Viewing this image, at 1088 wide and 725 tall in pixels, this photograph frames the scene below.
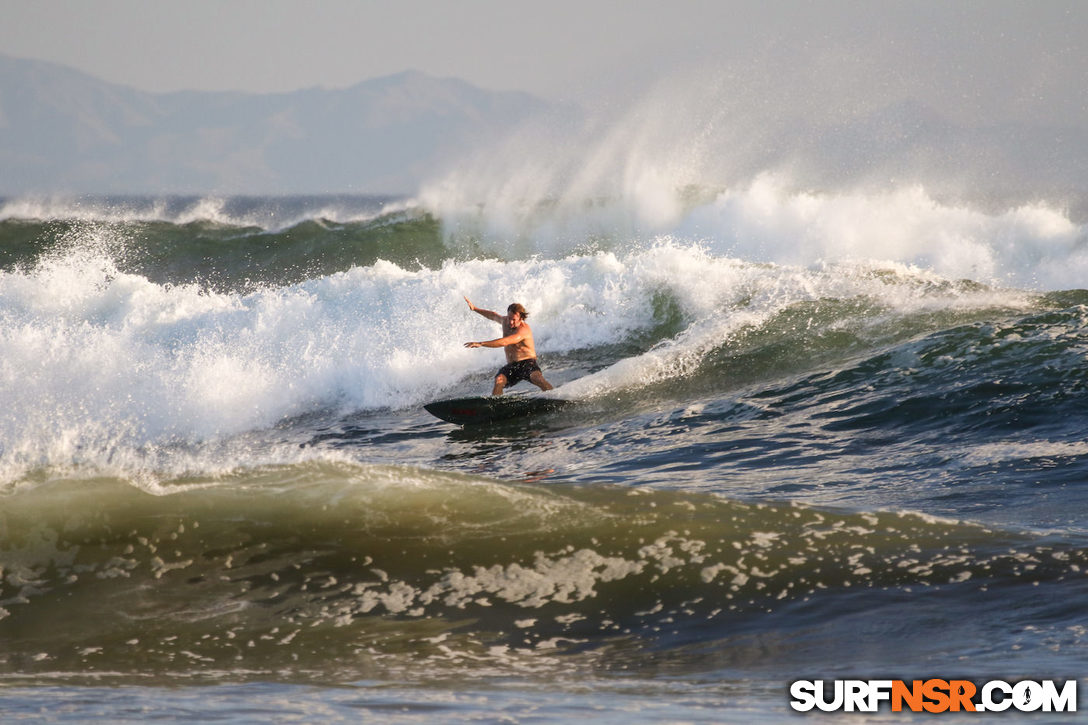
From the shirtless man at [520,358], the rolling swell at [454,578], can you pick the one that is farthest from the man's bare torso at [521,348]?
the rolling swell at [454,578]

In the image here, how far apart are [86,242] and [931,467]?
21.3m

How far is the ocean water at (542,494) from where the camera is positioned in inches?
155

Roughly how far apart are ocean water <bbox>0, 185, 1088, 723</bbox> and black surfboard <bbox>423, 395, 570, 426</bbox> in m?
0.20

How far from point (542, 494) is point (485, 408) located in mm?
5025

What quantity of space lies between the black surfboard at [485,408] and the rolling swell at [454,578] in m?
4.92

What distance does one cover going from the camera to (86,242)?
23797 millimetres

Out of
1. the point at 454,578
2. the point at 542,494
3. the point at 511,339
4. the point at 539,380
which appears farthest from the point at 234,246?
the point at 454,578

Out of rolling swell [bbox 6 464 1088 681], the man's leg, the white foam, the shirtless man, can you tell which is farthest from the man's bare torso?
rolling swell [bbox 6 464 1088 681]

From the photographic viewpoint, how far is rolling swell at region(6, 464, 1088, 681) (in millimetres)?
4164

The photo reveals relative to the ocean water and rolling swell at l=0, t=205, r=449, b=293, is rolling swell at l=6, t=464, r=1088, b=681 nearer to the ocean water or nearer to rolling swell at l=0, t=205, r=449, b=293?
the ocean water

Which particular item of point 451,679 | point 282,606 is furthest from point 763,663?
point 282,606

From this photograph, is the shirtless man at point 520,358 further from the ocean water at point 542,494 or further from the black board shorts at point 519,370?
the ocean water at point 542,494

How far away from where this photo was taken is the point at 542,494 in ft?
19.6

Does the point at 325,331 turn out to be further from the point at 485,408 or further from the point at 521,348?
the point at 485,408
